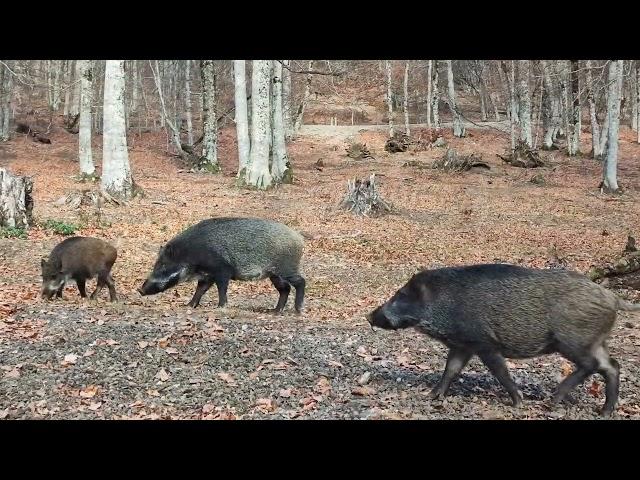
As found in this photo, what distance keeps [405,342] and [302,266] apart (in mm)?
6045

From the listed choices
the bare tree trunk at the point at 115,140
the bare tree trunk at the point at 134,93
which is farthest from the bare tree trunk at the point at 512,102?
the bare tree trunk at the point at 134,93

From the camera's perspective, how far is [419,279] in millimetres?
7355

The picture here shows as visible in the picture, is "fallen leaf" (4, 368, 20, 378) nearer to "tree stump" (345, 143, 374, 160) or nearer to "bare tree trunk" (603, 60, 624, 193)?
"bare tree trunk" (603, 60, 624, 193)

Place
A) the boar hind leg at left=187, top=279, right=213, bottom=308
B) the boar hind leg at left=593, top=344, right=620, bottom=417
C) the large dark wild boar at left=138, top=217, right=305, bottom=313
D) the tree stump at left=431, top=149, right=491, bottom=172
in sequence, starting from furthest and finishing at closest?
the tree stump at left=431, top=149, right=491, bottom=172, the boar hind leg at left=187, top=279, right=213, bottom=308, the large dark wild boar at left=138, top=217, right=305, bottom=313, the boar hind leg at left=593, top=344, right=620, bottom=417

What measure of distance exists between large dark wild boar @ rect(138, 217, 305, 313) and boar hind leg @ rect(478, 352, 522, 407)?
182 inches

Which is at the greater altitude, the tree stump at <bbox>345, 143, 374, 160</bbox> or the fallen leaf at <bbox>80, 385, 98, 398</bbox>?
the tree stump at <bbox>345, 143, 374, 160</bbox>

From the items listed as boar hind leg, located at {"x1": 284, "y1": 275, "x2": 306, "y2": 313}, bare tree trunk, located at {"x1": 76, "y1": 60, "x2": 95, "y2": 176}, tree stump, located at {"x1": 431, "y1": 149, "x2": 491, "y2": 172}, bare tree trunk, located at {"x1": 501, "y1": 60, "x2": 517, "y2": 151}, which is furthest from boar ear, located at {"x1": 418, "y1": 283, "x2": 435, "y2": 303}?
bare tree trunk, located at {"x1": 501, "y1": 60, "x2": 517, "y2": 151}

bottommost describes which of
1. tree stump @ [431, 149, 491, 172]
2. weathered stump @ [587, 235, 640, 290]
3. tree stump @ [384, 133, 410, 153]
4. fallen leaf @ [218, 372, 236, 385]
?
fallen leaf @ [218, 372, 236, 385]

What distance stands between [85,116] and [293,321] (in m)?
18.9

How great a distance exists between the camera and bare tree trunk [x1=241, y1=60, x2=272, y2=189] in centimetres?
2394

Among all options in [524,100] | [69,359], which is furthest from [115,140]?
[524,100]

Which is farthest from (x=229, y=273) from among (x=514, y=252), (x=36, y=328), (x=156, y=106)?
(x=156, y=106)

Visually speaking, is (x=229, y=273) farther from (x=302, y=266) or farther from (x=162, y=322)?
(x=302, y=266)

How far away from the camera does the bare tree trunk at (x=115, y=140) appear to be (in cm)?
2031
